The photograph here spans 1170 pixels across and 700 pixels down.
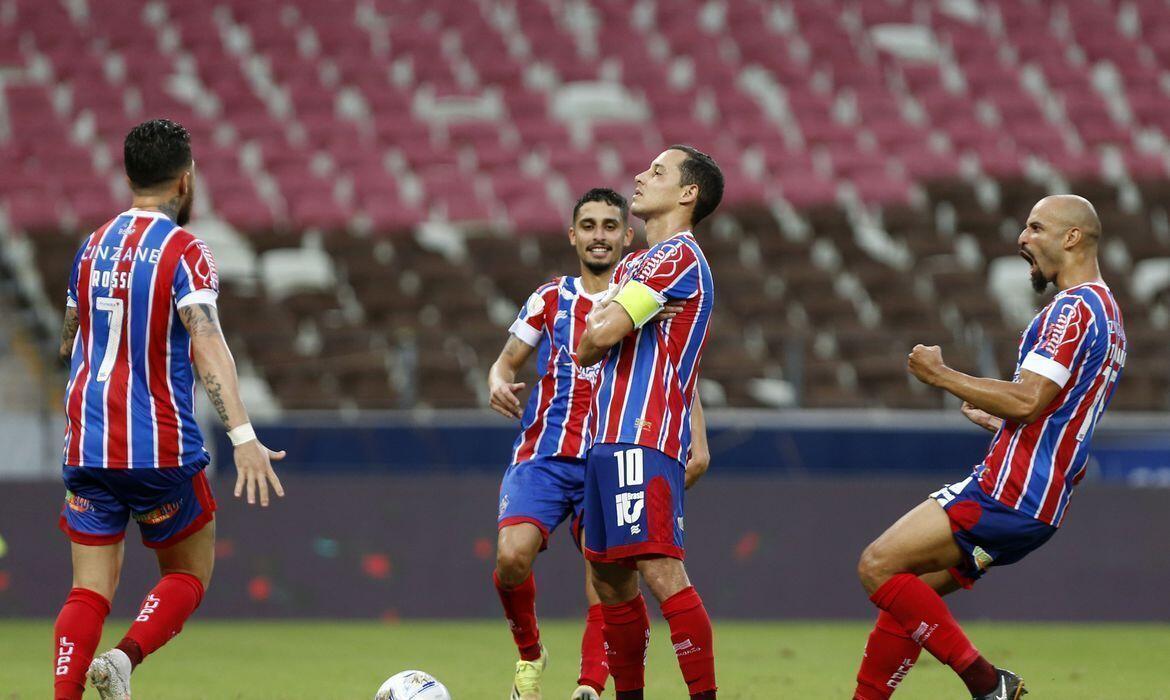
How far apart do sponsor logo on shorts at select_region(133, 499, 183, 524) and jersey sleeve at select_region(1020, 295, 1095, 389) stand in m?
2.98

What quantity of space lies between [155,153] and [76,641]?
5.40 ft

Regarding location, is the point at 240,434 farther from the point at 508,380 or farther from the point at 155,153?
the point at 508,380

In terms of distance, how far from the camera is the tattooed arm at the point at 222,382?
197 inches

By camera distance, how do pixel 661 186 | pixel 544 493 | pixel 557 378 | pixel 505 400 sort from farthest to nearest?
pixel 557 378 → pixel 544 493 → pixel 505 400 → pixel 661 186

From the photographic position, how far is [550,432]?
22.1 feet

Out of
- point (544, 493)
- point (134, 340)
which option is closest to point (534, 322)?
point (544, 493)

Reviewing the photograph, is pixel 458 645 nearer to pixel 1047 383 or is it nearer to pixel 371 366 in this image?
pixel 371 366

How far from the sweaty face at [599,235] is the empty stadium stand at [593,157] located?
485cm

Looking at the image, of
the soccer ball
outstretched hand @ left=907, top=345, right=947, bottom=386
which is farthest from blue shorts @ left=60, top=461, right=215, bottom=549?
outstretched hand @ left=907, top=345, right=947, bottom=386

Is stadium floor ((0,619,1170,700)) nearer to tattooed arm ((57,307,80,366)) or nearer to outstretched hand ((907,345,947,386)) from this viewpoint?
tattooed arm ((57,307,80,366))

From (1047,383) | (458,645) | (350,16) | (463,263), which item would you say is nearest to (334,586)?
(458,645)

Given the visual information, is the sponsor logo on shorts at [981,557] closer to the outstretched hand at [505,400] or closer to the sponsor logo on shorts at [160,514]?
the outstretched hand at [505,400]

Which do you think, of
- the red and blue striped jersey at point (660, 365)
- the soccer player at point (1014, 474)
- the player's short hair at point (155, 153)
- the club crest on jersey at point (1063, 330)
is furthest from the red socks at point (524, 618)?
the club crest on jersey at point (1063, 330)

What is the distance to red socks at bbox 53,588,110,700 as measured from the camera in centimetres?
514
